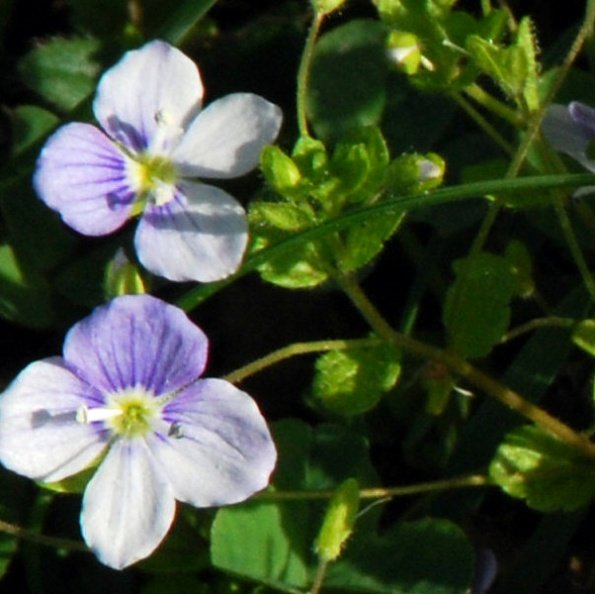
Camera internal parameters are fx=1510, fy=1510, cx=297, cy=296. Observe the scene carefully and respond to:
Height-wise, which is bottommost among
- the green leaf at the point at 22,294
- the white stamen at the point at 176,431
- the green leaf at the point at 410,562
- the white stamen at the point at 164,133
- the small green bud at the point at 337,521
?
the green leaf at the point at 410,562

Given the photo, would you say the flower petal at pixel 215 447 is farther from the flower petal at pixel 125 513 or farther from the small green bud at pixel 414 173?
the small green bud at pixel 414 173

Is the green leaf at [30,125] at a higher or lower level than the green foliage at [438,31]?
lower

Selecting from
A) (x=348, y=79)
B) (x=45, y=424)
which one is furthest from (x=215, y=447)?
(x=348, y=79)

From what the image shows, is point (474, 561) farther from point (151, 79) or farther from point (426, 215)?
point (151, 79)

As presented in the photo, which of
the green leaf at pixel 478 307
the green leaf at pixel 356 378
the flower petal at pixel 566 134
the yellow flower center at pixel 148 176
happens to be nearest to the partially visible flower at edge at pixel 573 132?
the flower petal at pixel 566 134

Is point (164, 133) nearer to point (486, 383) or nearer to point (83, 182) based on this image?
point (83, 182)

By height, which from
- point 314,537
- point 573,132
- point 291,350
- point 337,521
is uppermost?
point 573,132
